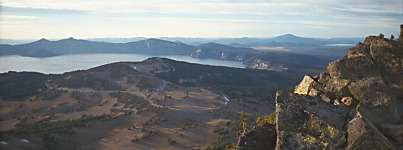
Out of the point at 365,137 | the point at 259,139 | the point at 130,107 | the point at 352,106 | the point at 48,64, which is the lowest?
the point at 130,107

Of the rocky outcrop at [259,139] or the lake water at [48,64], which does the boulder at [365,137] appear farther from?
the lake water at [48,64]

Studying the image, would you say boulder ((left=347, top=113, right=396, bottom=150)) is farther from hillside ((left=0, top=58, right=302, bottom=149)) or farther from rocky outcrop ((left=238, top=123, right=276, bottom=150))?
hillside ((left=0, top=58, right=302, bottom=149))

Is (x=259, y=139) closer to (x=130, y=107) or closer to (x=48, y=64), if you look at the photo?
(x=130, y=107)

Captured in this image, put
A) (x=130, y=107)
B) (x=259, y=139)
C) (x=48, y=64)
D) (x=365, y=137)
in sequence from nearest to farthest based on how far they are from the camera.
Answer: (x=365, y=137)
(x=259, y=139)
(x=130, y=107)
(x=48, y=64)

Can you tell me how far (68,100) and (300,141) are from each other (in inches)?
1794

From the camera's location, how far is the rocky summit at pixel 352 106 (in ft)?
23.6

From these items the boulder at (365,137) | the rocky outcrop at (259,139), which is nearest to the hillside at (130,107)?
the rocky outcrop at (259,139)

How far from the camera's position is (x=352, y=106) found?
8.69 meters

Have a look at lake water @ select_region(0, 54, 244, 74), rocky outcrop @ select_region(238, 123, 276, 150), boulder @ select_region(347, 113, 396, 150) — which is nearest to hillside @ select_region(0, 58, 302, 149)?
rocky outcrop @ select_region(238, 123, 276, 150)

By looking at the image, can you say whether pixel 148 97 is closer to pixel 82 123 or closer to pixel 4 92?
pixel 82 123

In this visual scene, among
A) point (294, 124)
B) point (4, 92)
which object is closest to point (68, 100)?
point (4, 92)

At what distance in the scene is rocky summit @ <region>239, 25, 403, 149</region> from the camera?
23.6 ft

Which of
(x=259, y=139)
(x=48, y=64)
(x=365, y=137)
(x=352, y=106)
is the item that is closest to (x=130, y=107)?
(x=259, y=139)

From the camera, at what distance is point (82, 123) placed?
91.5 ft
